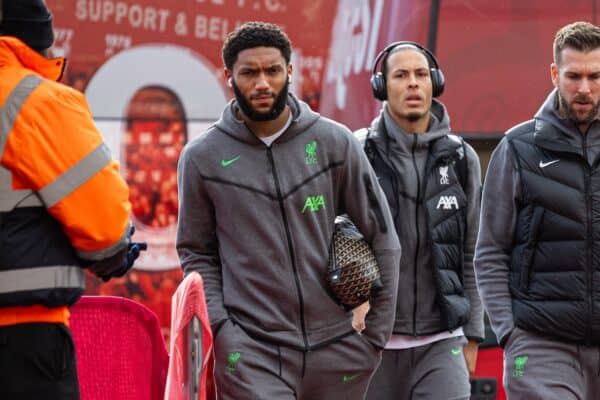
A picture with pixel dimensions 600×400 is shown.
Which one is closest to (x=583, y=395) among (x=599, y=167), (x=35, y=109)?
(x=599, y=167)

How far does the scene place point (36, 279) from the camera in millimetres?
5027

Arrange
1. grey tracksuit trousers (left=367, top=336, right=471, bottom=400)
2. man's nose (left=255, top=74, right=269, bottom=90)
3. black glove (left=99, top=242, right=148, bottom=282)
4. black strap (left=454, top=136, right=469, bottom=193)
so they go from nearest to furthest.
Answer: black glove (left=99, top=242, right=148, bottom=282) → man's nose (left=255, top=74, right=269, bottom=90) → grey tracksuit trousers (left=367, top=336, right=471, bottom=400) → black strap (left=454, top=136, right=469, bottom=193)

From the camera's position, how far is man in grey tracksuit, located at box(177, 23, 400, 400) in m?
6.17

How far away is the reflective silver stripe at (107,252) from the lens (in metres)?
5.15

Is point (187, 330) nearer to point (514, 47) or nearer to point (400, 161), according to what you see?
point (400, 161)

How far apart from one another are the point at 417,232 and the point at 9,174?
2.71 meters

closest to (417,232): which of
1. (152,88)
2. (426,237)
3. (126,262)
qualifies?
(426,237)

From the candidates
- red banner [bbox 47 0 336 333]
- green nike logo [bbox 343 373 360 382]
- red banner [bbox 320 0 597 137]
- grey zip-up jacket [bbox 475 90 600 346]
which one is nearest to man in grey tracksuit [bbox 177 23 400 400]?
green nike logo [bbox 343 373 360 382]

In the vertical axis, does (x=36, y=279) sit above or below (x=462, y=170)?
below

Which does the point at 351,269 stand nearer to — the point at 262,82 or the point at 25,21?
the point at 262,82

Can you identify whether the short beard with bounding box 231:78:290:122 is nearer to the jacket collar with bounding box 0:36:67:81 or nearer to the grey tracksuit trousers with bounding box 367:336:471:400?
the jacket collar with bounding box 0:36:67:81

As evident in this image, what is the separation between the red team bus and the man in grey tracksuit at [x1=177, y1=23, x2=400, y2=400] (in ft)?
10.8

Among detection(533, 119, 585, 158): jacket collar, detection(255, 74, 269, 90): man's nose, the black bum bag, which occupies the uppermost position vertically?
detection(255, 74, 269, 90): man's nose

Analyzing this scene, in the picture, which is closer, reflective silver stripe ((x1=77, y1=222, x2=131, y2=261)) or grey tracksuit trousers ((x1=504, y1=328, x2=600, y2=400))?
reflective silver stripe ((x1=77, y1=222, x2=131, y2=261))
